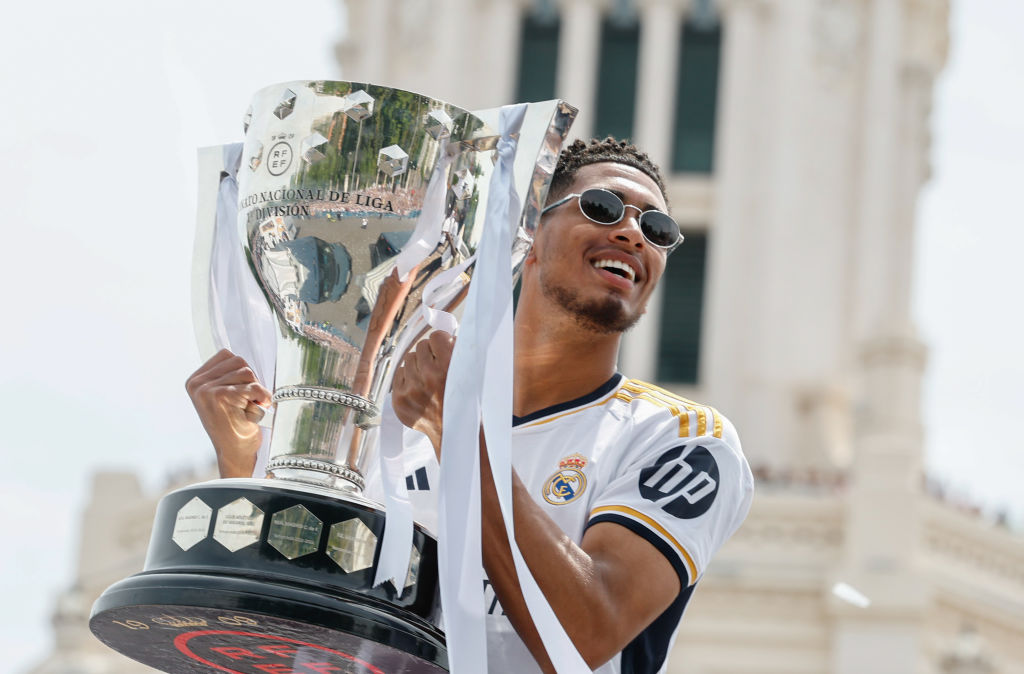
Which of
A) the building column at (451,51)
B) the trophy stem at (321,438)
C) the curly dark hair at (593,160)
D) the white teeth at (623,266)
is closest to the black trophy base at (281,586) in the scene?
the trophy stem at (321,438)

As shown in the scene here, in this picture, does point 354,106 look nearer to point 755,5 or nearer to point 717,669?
point 717,669

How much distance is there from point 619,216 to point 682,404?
32 cm

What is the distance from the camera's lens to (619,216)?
137 inches

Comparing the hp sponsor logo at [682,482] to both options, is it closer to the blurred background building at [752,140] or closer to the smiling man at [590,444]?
the smiling man at [590,444]

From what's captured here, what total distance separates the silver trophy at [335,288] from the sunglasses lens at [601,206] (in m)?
0.19


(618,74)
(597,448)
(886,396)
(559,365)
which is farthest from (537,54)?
(597,448)

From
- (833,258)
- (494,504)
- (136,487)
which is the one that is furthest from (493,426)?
(833,258)

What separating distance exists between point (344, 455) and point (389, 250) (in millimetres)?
319

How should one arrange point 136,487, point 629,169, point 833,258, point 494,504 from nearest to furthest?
point 494,504, point 629,169, point 136,487, point 833,258

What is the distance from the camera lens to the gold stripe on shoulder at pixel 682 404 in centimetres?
333

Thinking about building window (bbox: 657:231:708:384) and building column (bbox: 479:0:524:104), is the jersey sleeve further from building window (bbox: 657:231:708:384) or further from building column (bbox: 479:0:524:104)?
building column (bbox: 479:0:524:104)

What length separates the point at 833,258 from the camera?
31297 mm

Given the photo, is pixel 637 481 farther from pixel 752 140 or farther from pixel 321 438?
pixel 752 140

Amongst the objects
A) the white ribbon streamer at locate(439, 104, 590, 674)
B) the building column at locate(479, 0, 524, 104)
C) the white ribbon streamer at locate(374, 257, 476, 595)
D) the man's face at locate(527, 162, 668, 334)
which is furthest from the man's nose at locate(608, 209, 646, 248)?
the building column at locate(479, 0, 524, 104)
